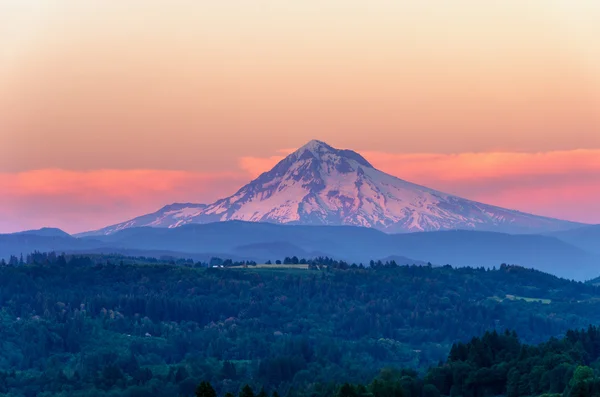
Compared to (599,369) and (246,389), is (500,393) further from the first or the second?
(246,389)

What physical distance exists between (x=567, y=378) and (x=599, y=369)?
582 inches

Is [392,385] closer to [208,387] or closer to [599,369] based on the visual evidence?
[599,369]

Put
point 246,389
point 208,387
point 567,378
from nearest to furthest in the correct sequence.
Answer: point 208,387, point 246,389, point 567,378

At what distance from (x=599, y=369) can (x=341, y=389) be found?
34307 millimetres

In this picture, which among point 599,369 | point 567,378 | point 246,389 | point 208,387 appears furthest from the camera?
point 599,369

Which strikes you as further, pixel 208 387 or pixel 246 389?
pixel 246 389

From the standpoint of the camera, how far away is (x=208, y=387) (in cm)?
12288

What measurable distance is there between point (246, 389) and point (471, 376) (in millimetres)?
64573

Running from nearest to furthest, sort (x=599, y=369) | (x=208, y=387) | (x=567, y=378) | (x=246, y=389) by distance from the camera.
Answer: (x=208, y=387) < (x=246, y=389) < (x=567, y=378) < (x=599, y=369)

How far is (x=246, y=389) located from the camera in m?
139

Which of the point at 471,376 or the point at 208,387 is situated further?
the point at 471,376

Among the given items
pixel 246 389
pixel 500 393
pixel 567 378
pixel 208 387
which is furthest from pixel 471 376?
pixel 208 387

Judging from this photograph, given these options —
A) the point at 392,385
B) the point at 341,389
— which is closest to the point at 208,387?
the point at 341,389

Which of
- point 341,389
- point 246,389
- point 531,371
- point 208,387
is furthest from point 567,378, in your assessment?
Result: point 208,387
